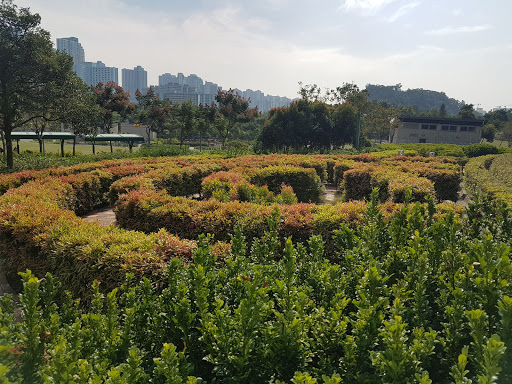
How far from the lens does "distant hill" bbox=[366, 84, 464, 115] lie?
18625 centimetres

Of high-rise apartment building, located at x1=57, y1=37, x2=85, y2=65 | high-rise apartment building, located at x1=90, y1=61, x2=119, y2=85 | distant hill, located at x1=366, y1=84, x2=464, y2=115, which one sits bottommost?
distant hill, located at x1=366, y1=84, x2=464, y2=115

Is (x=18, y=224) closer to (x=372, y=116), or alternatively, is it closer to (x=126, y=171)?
(x=126, y=171)

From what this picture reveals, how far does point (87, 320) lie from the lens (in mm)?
2566

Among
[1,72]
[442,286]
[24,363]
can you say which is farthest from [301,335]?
[1,72]

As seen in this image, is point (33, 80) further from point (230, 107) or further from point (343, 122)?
point (343, 122)

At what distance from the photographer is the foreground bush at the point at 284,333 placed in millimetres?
1908

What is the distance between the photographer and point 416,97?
618 ft

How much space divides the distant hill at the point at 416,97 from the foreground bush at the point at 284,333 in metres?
199

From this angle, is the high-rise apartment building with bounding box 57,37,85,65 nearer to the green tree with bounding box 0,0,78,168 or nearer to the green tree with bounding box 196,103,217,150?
the green tree with bounding box 196,103,217,150

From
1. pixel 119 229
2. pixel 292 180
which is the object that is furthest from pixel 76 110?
pixel 119 229

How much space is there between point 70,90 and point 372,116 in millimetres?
53300

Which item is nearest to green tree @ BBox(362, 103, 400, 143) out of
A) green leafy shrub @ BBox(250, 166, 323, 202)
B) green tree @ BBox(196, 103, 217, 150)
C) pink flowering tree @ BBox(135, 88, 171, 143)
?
green tree @ BBox(196, 103, 217, 150)

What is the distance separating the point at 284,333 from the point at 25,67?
55.3 feet

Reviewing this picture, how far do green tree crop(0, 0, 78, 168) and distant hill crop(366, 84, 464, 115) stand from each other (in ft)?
623
